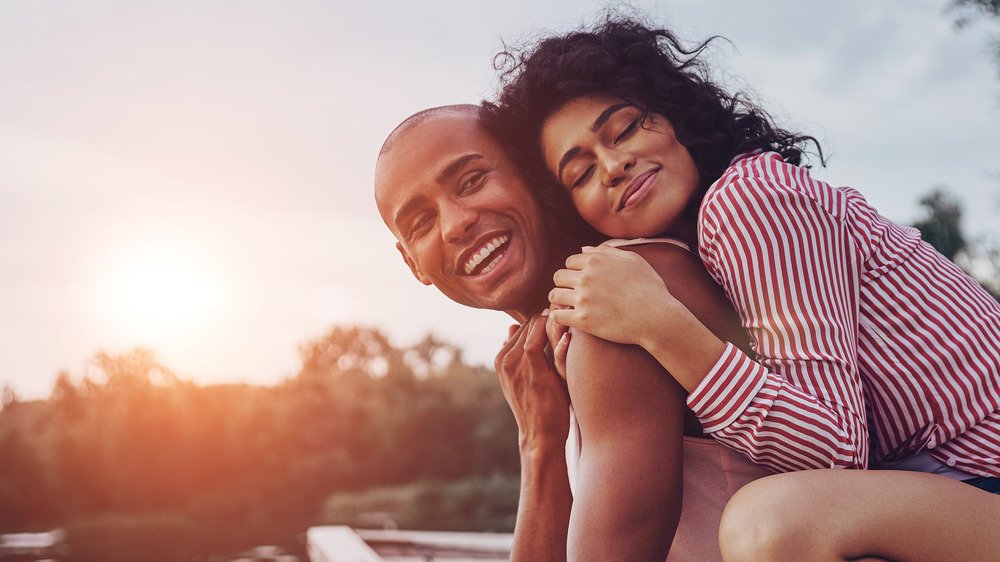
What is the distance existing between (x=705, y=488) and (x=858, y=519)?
402 millimetres

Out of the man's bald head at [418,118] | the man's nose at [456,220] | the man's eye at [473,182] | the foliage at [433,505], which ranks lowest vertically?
the foliage at [433,505]

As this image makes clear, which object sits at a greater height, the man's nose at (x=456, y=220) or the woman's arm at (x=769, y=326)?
the man's nose at (x=456, y=220)

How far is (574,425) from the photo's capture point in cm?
197

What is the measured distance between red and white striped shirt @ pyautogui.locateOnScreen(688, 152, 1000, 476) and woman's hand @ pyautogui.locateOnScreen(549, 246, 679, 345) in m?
0.13

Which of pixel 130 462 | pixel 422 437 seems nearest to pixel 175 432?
pixel 130 462

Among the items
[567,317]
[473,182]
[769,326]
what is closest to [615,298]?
[567,317]

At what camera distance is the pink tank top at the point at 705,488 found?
1.56m

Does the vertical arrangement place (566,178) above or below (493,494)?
above

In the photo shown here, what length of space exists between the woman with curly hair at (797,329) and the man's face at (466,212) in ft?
0.88

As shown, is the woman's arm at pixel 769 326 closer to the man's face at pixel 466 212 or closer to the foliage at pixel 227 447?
the man's face at pixel 466 212

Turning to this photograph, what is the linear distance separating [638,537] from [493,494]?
2442 centimetres

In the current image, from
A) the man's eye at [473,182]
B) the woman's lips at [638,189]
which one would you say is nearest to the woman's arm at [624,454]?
the woman's lips at [638,189]

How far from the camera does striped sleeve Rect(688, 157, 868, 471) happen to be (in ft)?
4.39

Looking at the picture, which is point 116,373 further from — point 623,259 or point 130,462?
point 623,259
